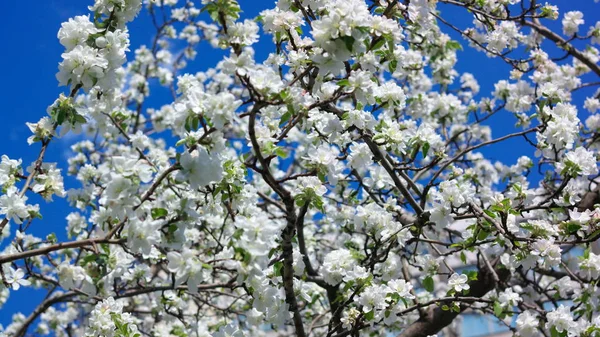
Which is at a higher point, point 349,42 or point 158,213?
point 349,42

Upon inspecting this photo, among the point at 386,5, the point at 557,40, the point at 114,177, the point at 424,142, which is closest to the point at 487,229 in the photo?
the point at 424,142

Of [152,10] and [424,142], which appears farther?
[152,10]

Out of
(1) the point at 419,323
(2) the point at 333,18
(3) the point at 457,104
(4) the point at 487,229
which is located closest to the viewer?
(2) the point at 333,18

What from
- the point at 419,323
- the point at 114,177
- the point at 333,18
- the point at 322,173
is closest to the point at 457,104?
A: the point at 419,323

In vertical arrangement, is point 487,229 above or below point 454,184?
below

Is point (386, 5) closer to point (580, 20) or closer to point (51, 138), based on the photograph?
point (51, 138)

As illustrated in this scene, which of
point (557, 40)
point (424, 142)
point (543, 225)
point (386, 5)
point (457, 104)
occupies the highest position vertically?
point (557, 40)

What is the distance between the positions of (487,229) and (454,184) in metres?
0.26

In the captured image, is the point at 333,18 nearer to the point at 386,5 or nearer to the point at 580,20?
the point at 386,5

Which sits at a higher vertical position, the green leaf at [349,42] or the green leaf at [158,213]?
the green leaf at [349,42]

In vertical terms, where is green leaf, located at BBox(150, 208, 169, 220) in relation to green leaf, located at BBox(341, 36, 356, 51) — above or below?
below

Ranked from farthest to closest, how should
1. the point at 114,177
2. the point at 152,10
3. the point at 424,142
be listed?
1. the point at 152,10
2. the point at 424,142
3. the point at 114,177

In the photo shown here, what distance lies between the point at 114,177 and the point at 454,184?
1.55 m

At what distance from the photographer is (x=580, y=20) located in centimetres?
498
